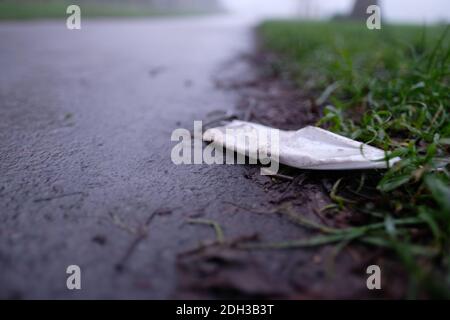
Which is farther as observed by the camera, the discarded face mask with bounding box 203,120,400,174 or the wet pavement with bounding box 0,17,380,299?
the discarded face mask with bounding box 203,120,400,174

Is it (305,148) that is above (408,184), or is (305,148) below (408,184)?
above

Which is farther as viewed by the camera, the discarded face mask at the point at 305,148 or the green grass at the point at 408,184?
the discarded face mask at the point at 305,148

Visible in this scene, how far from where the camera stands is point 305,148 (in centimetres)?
127

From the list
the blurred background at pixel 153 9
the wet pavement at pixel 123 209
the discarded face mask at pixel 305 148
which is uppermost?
the blurred background at pixel 153 9

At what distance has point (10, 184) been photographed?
1.13 metres

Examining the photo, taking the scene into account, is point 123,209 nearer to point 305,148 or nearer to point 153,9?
point 305,148

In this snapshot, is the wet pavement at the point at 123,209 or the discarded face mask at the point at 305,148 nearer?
the wet pavement at the point at 123,209

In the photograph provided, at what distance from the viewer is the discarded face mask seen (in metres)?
1.13

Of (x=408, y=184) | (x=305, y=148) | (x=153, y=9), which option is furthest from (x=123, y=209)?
(x=153, y=9)

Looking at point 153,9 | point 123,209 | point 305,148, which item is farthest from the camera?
point 153,9

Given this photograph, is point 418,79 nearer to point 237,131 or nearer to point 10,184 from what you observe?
point 237,131

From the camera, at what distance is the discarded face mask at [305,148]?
1.13m

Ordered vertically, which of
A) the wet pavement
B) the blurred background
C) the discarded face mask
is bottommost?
the wet pavement

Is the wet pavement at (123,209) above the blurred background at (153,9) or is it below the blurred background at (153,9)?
below
